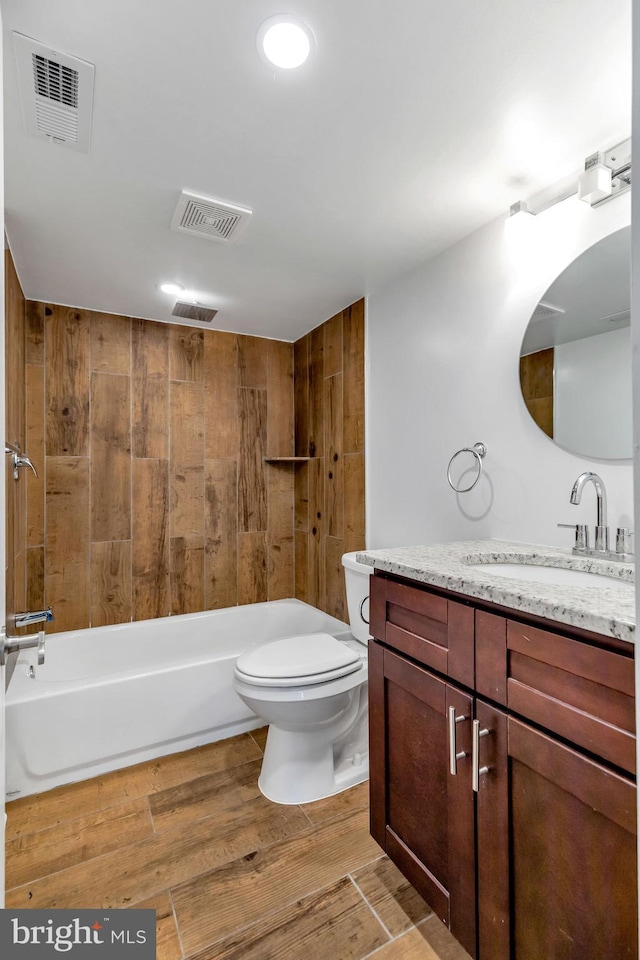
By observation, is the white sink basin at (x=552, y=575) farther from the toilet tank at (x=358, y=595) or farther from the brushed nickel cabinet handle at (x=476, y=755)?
the toilet tank at (x=358, y=595)

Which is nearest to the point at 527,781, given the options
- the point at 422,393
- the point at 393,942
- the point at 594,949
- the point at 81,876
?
the point at 594,949

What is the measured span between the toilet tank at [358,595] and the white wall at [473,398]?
0.29 meters

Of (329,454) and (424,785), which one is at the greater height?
(329,454)

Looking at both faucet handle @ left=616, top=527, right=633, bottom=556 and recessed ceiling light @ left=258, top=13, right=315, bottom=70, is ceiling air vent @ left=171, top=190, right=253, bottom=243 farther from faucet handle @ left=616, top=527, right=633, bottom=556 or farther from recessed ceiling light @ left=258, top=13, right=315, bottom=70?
faucet handle @ left=616, top=527, right=633, bottom=556

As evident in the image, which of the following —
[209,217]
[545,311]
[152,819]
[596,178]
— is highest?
[209,217]

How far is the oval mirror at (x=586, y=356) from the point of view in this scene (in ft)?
4.44

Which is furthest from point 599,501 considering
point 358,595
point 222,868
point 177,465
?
point 177,465

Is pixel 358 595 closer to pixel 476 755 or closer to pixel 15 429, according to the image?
pixel 476 755

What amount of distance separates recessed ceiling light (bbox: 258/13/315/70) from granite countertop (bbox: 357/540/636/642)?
1.23m

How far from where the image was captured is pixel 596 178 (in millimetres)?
1327

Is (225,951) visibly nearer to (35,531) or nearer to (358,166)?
(35,531)

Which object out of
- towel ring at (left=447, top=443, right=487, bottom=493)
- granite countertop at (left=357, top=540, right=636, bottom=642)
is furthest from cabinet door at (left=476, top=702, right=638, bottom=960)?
towel ring at (left=447, top=443, right=487, bottom=493)

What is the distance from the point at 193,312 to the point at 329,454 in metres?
1.15

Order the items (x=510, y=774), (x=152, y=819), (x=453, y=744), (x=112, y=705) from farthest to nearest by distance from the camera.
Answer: (x=112, y=705) < (x=152, y=819) < (x=453, y=744) < (x=510, y=774)
